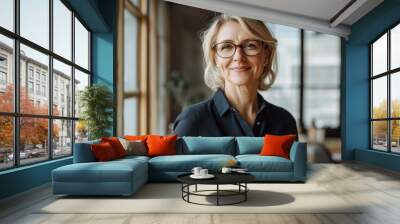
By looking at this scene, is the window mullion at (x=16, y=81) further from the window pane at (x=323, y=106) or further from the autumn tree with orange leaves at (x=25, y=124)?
the window pane at (x=323, y=106)

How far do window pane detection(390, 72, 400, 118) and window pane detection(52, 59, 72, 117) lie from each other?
6.17 metres

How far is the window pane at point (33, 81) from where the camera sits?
529 cm

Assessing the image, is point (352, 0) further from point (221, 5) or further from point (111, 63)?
point (111, 63)

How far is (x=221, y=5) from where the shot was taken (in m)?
7.68

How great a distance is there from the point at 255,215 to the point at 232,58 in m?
4.48

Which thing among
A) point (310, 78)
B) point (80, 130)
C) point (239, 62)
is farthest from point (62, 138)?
point (310, 78)

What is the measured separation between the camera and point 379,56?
28.0 feet

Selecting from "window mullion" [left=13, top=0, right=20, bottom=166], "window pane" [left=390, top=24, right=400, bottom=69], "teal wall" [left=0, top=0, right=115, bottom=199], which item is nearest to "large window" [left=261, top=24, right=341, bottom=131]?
"window pane" [left=390, top=24, right=400, bottom=69]

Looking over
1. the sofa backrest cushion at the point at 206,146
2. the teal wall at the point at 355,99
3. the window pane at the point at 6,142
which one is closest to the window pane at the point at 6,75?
the window pane at the point at 6,142

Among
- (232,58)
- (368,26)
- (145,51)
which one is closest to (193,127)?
(232,58)

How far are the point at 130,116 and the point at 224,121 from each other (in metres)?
2.43

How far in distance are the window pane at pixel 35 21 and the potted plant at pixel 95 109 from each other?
150 centimetres

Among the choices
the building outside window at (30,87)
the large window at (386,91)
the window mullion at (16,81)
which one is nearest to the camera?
the window mullion at (16,81)

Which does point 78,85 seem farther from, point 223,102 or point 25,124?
point 223,102
